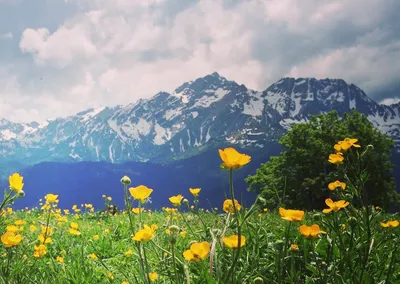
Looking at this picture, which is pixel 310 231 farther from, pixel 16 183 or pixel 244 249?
pixel 16 183

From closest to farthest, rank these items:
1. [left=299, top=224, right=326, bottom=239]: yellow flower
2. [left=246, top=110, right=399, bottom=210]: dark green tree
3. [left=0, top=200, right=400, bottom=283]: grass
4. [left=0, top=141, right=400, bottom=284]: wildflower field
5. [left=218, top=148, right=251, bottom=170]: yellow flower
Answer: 1. [left=218, top=148, right=251, bottom=170]: yellow flower
2. [left=0, top=141, right=400, bottom=284]: wildflower field
3. [left=299, top=224, right=326, bottom=239]: yellow flower
4. [left=0, top=200, right=400, bottom=283]: grass
5. [left=246, top=110, right=399, bottom=210]: dark green tree

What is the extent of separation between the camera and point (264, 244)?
310 centimetres

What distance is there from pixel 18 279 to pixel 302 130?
3272cm

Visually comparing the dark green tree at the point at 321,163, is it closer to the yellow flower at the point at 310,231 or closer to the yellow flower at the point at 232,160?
the yellow flower at the point at 310,231

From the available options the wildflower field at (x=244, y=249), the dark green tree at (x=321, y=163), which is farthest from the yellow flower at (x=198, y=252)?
the dark green tree at (x=321, y=163)

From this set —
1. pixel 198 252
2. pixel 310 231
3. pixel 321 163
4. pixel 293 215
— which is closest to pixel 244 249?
pixel 310 231

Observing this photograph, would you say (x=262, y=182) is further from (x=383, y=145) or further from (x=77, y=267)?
(x=77, y=267)

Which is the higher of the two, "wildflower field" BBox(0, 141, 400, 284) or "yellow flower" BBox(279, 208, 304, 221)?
"yellow flower" BBox(279, 208, 304, 221)

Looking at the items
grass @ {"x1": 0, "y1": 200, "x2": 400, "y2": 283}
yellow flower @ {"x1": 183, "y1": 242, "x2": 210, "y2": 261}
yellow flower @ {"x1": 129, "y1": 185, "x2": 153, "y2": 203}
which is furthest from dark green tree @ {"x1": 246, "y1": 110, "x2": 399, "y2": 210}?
yellow flower @ {"x1": 183, "y1": 242, "x2": 210, "y2": 261}

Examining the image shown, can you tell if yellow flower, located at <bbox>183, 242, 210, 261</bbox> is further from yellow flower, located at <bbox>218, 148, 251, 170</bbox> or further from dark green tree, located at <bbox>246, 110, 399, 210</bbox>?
dark green tree, located at <bbox>246, 110, 399, 210</bbox>

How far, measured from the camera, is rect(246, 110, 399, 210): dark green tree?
3034 cm

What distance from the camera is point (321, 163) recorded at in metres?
31.2

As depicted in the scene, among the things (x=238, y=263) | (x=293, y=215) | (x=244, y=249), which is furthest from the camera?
(x=244, y=249)

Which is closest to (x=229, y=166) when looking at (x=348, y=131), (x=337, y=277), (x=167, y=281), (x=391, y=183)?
(x=337, y=277)
